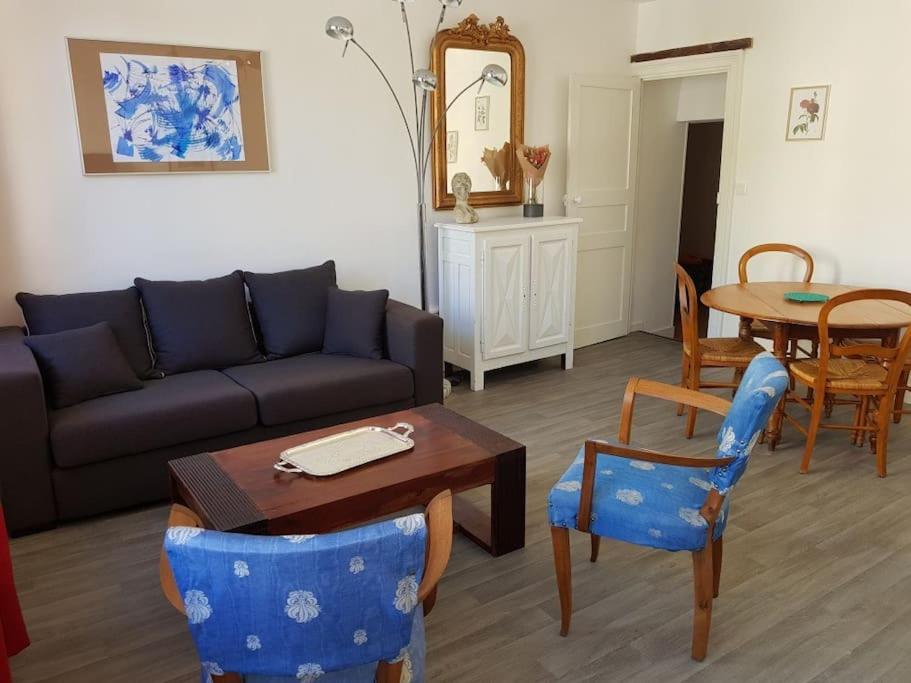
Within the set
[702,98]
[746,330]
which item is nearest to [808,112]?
[702,98]

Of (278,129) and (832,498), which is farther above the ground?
(278,129)

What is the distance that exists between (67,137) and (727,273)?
4146 millimetres

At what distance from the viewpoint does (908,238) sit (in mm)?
4168

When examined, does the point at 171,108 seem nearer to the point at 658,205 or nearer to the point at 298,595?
the point at 298,595

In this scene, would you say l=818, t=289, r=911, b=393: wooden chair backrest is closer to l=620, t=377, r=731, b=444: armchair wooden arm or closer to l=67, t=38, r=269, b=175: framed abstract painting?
l=620, t=377, r=731, b=444: armchair wooden arm

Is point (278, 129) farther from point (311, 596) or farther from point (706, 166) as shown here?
point (706, 166)

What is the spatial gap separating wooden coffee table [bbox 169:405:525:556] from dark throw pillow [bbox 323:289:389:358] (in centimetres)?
94

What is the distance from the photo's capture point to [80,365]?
10.1 ft

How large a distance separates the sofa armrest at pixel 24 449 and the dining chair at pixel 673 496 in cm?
198

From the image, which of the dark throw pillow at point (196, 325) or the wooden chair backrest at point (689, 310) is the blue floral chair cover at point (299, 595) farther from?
the wooden chair backrest at point (689, 310)

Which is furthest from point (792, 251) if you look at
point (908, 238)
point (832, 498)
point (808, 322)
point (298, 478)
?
point (298, 478)

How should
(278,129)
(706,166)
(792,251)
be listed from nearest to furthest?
1. (278,129)
2. (792,251)
3. (706,166)

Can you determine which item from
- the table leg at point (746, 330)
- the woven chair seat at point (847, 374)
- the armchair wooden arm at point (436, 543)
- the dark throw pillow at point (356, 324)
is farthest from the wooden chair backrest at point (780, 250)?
the armchair wooden arm at point (436, 543)

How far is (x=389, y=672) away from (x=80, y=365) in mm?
2275
